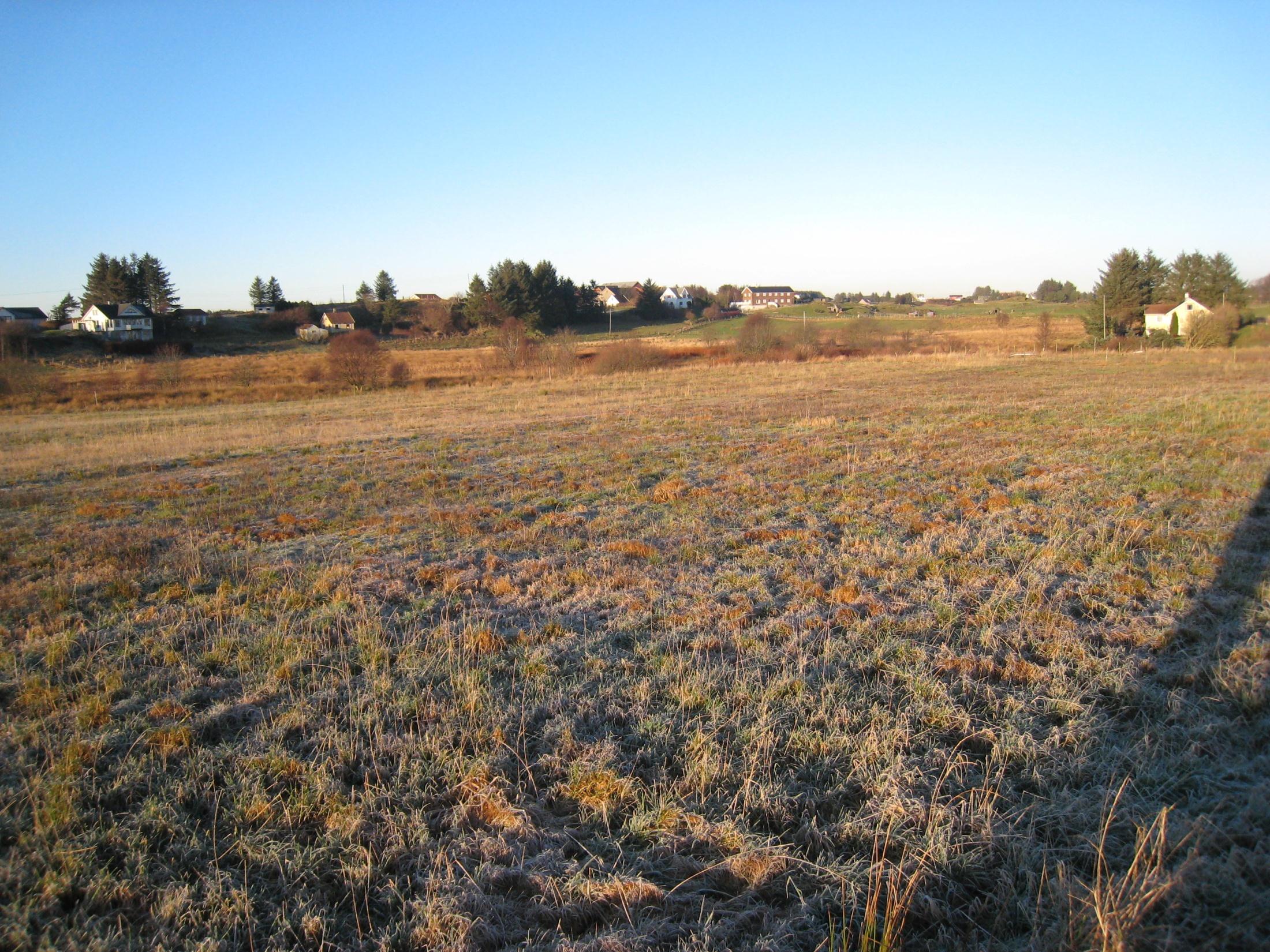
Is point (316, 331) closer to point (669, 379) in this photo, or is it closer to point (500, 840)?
point (669, 379)

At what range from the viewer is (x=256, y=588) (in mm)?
6516

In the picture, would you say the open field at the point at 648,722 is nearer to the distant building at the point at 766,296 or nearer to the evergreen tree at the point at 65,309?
the evergreen tree at the point at 65,309

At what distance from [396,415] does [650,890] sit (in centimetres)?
2264

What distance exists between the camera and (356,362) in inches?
1435

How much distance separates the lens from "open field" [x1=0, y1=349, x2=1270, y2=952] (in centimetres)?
289

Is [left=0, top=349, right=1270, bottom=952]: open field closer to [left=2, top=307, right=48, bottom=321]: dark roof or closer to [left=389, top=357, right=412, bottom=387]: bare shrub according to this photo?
[left=389, top=357, right=412, bottom=387]: bare shrub

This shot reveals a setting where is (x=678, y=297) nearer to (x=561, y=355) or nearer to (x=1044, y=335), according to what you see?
(x=1044, y=335)

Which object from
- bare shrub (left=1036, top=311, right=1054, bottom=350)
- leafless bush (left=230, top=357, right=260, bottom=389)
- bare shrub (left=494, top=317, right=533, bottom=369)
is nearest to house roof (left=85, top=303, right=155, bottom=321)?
leafless bush (left=230, top=357, right=260, bottom=389)

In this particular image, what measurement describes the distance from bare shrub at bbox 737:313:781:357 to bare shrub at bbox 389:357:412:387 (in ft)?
74.1

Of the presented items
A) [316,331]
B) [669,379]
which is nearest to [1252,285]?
[669,379]

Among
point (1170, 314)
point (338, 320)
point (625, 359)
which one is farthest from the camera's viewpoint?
point (338, 320)

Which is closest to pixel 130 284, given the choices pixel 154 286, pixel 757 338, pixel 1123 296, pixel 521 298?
pixel 154 286

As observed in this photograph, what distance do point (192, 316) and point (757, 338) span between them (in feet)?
235

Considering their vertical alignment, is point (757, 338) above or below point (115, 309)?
below
